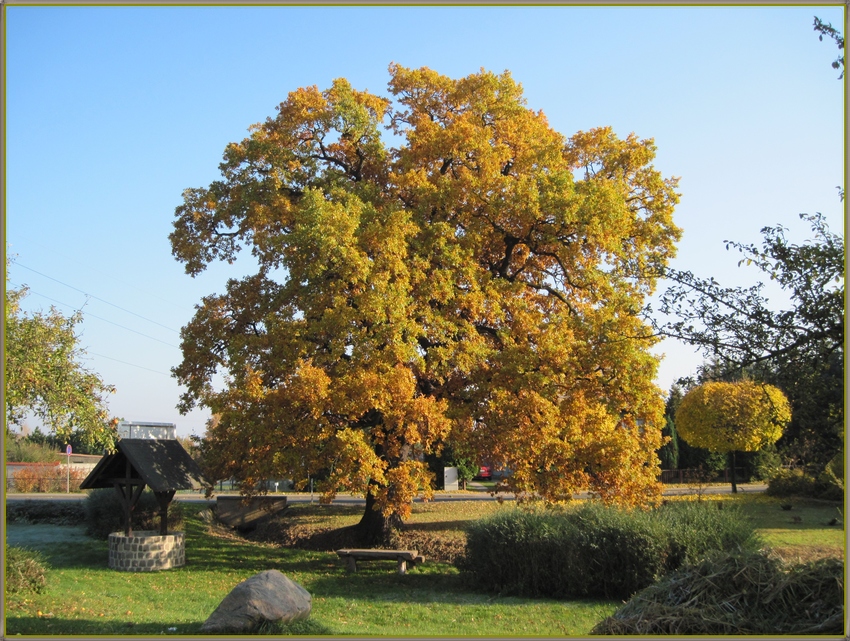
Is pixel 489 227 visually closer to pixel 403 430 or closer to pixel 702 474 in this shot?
pixel 403 430

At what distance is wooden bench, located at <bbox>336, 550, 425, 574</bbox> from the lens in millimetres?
15188

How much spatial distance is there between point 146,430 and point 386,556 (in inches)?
264

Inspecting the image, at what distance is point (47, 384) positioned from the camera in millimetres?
10680

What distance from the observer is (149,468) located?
49.7ft

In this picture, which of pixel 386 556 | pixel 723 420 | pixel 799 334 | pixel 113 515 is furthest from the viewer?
pixel 723 420

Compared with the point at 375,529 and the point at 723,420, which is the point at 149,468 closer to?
the point at 375,529

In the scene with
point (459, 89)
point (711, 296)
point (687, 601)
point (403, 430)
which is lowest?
point (687, 601)

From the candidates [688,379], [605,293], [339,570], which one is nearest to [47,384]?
[339,570]

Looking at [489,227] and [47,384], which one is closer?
[47,384]

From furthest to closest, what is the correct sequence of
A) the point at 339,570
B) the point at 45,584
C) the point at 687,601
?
the point at 339,570, the point at 45,584, the point at 687,601

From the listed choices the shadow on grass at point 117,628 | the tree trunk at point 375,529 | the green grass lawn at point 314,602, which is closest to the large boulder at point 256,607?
the shadow on grass at point 117,628

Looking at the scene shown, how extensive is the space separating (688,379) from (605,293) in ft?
31.3

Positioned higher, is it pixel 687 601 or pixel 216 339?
pixel 216 339

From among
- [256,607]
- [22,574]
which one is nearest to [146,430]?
[22,574]
